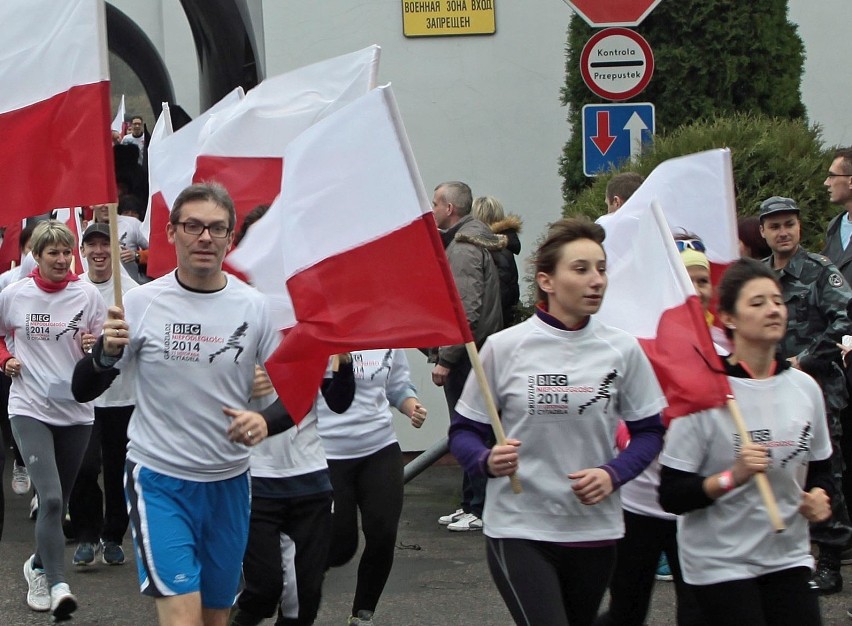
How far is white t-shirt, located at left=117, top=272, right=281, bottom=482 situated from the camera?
17.4ft

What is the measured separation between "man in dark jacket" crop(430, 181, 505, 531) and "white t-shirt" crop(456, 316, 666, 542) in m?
4.50

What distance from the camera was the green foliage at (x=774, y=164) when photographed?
29.3 ft

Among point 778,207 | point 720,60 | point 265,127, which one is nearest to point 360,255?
point 265,127

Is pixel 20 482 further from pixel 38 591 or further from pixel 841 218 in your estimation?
pixel 841 218

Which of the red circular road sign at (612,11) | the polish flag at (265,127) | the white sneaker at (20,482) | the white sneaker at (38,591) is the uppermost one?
the red circular road sign at (612,11)

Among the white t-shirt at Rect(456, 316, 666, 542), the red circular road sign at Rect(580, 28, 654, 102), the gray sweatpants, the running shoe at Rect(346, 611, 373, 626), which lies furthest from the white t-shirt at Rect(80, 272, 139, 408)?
the white t-shirt at Rect(456, 316, 666, 542)

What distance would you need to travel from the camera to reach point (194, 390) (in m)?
5.31

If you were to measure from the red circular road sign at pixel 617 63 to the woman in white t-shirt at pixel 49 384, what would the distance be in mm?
3758

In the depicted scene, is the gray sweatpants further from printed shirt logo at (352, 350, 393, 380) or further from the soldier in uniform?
the soldier in uniform

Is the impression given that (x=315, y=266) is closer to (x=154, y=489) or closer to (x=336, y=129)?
(x=336, y=129)

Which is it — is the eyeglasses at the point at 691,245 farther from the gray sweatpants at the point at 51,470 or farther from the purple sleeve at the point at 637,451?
the gray sweatpants at the point at 51,470

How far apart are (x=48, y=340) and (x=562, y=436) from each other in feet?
14.1

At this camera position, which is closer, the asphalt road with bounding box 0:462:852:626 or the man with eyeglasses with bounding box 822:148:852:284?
the asphalt road with bounding box 0:462:852:626

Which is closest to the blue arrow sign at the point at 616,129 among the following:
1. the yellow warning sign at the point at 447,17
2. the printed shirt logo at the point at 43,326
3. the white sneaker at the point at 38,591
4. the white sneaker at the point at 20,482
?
the yellow warning sign at the point at 447,17
